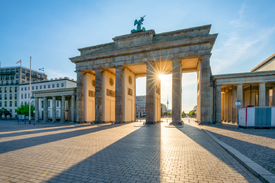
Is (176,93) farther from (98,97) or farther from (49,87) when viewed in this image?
(49,87)

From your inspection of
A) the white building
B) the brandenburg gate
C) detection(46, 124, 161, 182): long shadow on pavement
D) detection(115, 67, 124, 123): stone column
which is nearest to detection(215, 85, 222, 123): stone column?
the brandenburg gate

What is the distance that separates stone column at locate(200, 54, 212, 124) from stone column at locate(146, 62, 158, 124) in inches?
313

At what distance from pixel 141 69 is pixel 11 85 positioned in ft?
229

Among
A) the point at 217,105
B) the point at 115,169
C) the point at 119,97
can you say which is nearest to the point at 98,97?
the point at 119,97

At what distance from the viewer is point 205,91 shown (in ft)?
84.6

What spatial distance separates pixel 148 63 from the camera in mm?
29953

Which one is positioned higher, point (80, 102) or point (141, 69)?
point (141, 69)

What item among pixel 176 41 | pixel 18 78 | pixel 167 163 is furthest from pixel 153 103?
pixel 18 78

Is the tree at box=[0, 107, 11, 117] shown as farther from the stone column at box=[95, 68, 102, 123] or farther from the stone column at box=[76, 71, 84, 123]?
the stone column at box=[95, 68, 102, 123]

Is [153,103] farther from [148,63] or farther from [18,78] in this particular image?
[18,78]

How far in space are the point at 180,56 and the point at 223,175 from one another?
24594 mm

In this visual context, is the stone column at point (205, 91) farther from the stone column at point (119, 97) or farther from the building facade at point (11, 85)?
the building facade at point (11, 85)

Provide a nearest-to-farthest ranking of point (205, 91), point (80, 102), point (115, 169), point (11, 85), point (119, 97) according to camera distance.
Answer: point (115, 169) < point (205, 91) < point (119, 97) < point (80, 102) < point (11, 85)

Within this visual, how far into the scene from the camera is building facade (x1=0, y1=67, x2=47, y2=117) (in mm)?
74250
